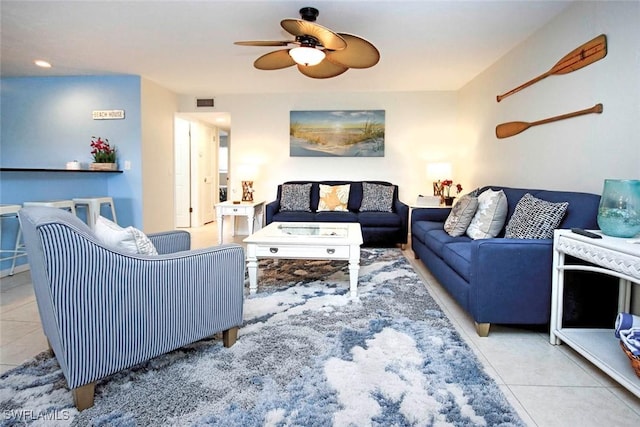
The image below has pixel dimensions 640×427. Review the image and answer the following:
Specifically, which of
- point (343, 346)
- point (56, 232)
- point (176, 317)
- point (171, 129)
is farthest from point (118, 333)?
point (171, 129)

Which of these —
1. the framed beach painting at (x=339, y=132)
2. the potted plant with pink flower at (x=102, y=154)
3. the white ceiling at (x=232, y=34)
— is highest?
the white ceiling at (x=232, y=34)

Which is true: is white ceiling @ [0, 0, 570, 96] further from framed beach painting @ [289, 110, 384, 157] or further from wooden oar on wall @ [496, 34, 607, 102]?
framed beach painting @ [289, 110, 384, 157]

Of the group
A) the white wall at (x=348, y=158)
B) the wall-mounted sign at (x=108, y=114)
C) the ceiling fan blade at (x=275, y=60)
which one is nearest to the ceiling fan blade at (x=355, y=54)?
the ceiling fan blade at (x=275, y=60)

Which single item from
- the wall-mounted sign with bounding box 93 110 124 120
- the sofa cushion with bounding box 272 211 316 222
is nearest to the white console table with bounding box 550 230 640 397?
the sofa cushion with bounding box 272 211 316 222

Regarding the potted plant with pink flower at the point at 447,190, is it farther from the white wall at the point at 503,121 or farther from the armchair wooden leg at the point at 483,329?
the armchair wooden leg at the point at 483,329

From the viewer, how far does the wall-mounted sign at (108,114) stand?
4742 mm

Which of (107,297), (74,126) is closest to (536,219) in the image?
(107,297)

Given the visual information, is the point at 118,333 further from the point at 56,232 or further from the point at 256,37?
the point at 256,37

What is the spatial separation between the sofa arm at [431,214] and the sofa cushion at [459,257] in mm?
1341

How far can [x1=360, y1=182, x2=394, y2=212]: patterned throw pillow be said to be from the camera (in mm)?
5012

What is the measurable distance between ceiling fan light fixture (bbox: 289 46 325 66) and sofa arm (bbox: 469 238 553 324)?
1753 millimetres

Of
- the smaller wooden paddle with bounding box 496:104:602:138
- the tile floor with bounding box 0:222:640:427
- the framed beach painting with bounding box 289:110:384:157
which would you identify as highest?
the framed beach painting with bounding box 289:110:384:157

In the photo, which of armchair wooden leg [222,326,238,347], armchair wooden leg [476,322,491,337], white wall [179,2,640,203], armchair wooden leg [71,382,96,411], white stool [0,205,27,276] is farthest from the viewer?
white stool [0,205,27,276]

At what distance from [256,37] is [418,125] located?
9.79 ft
